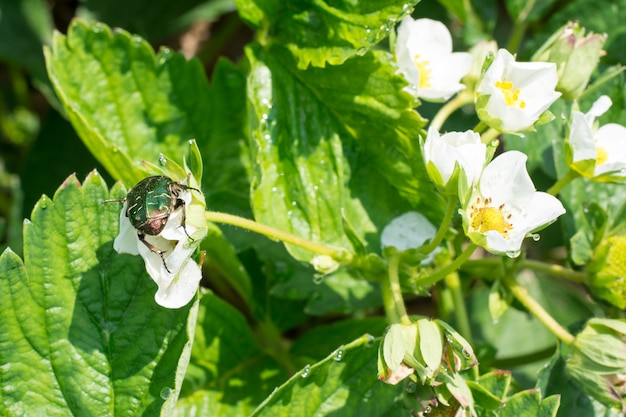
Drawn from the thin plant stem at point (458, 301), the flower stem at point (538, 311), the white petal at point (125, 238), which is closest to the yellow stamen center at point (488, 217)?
the flower stem at point (538, 311)

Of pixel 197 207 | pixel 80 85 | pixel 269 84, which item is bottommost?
pixel 197 207

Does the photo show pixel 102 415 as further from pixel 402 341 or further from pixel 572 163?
pixel 572 163

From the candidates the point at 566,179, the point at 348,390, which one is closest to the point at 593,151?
the point at 566,179

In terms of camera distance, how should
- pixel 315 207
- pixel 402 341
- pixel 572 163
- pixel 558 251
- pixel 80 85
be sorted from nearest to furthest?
pixel 402 341, pixel 572 163, pixel 315 207, pixel 80 85, pixel 558 251

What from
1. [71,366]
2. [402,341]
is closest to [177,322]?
[71,366]

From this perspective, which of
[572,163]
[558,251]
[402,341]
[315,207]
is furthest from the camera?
[558,251]

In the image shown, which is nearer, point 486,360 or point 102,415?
point 102,415

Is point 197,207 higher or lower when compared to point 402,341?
higher

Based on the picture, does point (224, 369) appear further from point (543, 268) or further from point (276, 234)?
point (543, 268)
